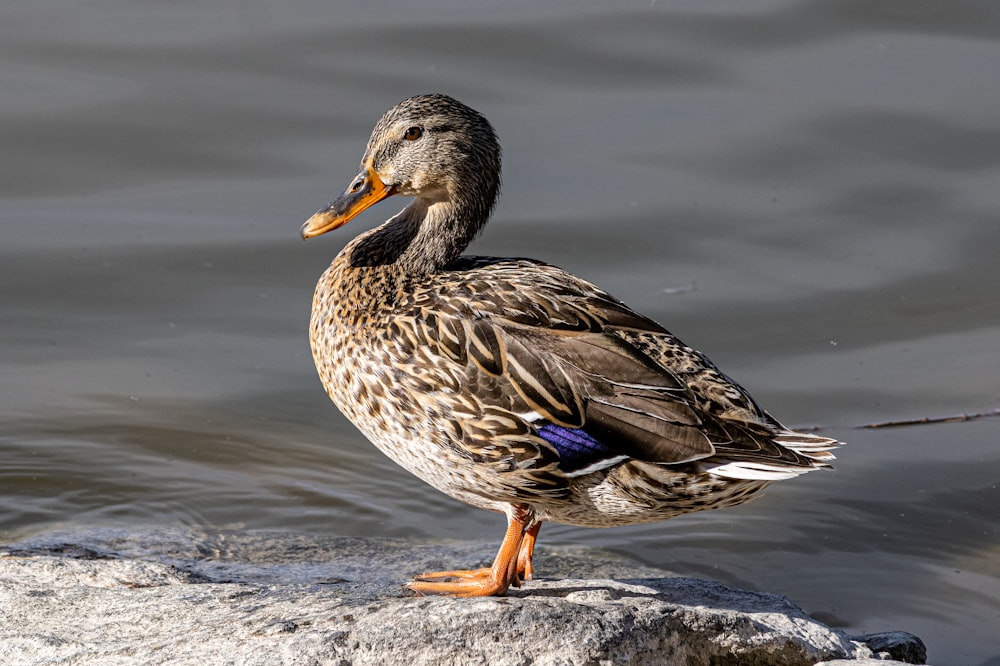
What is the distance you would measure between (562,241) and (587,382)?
4512mm

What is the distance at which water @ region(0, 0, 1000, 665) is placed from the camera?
6770 mm

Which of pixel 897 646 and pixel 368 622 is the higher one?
pixel 368 622

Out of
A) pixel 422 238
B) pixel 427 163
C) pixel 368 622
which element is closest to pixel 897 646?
pixel 368 622

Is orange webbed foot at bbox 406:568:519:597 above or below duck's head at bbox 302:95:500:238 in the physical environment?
below

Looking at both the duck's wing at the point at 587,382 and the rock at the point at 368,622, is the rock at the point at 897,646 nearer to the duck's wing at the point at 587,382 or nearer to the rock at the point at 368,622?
the rock at the point at 368,622

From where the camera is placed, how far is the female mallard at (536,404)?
435 cm

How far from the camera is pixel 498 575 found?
14.6 feet

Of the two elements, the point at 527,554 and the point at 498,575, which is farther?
the point at 527,554

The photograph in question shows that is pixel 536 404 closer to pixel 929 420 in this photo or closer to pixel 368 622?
pixel 368 622

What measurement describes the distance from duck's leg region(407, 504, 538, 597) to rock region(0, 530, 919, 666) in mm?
79

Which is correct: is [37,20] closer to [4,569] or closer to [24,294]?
[24,294]

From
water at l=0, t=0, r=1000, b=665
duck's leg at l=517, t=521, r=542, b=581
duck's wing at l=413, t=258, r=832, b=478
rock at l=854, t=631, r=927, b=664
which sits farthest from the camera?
water at l=0, t=0, r=1000, b=665

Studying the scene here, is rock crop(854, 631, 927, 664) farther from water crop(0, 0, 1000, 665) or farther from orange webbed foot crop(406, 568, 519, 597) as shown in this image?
orange webbed foot crop(406, 568, 519, 597)

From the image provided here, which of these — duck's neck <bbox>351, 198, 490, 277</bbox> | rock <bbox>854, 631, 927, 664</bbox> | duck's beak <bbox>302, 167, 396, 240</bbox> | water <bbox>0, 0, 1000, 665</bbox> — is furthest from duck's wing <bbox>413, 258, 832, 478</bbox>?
water <bbox>0, 0, 1000, 665</bbox>
